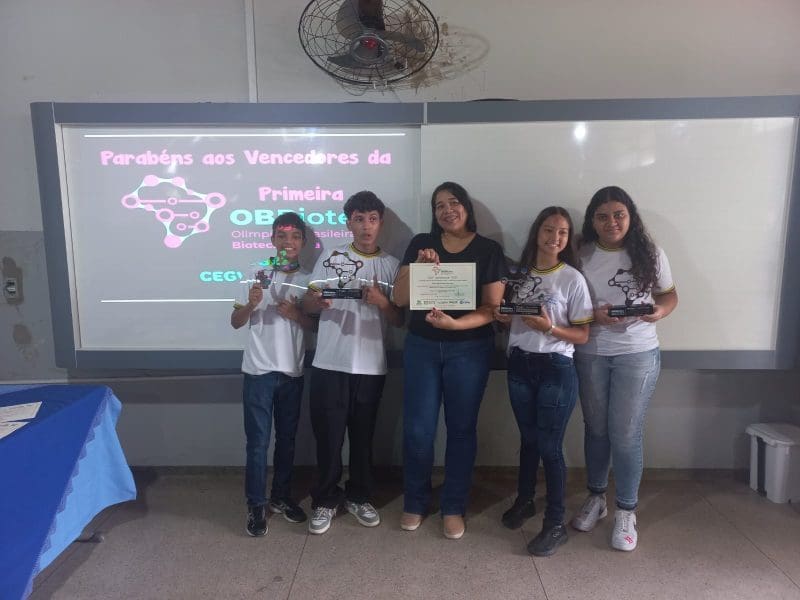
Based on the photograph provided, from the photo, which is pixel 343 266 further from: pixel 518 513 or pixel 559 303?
pixel 518 513

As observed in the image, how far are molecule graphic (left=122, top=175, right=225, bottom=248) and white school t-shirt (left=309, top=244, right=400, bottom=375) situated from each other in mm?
668

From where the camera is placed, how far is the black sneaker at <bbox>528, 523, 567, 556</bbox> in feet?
6.55

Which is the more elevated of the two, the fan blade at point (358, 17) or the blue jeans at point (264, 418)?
the fan blade at point (358, 17)

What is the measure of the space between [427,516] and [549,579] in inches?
24.1

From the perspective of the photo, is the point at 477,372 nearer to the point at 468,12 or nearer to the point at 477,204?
the point at 477,204

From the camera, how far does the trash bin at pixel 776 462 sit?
2.38 metres

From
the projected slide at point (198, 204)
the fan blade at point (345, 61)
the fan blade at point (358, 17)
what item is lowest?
the projected slide at point (198, 204)

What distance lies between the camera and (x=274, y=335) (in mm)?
2086

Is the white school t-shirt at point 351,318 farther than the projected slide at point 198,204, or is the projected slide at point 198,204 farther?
the projected slide at point 198,204

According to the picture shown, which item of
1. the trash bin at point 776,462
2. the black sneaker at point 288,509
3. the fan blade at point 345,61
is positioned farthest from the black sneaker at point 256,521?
the trash bin at point 776,462

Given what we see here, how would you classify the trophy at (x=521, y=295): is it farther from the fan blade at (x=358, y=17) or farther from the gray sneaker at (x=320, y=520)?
the fan blade at (x=358, y=17)

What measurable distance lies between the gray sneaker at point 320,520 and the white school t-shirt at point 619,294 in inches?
54.8

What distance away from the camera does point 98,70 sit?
2482 mm

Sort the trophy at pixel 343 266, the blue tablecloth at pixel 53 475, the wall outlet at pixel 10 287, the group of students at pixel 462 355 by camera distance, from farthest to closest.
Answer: the wall outlet at pixel 10 287, the trophy at pixel 343 266, the group of students at pixel 462 355, the blue tablecloth at pixel 53 475
